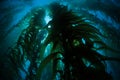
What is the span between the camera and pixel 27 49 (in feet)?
10.2

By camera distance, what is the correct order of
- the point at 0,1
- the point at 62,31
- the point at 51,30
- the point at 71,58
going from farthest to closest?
the point at 0,1
the point at 51,30
the point at 62,31
the point at 71,58

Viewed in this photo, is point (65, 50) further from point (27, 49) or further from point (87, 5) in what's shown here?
point (87, 5)

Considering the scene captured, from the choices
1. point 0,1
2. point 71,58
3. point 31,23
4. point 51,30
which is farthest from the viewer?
point 0,1

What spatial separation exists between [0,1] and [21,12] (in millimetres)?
609

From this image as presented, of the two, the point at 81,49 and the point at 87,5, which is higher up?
the point at 81,49

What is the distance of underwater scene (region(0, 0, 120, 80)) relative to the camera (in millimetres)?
2367

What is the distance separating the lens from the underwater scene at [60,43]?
237cm

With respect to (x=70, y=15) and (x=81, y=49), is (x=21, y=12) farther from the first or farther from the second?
(x=81, y=49)

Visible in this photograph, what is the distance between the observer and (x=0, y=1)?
15.9 ft

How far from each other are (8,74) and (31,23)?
1124 millimetres

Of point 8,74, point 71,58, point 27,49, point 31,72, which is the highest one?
point 71,58

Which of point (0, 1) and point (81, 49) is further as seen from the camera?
point (0, 1)

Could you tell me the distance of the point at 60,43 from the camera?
2701 millimetres

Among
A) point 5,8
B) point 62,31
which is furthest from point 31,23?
point 5,8
